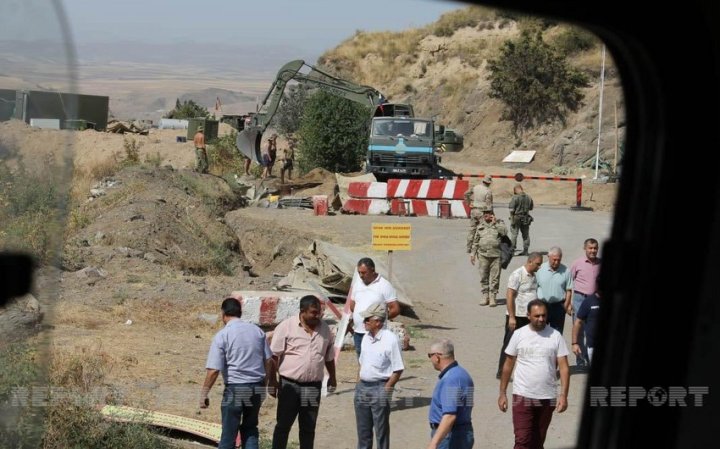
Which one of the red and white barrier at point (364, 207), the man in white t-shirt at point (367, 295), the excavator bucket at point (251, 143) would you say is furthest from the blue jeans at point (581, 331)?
the excavator bucket at point (251, 143)

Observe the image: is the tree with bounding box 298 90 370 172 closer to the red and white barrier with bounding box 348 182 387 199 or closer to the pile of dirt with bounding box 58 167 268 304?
the pile of dirt with bounding box 58 167 268 304

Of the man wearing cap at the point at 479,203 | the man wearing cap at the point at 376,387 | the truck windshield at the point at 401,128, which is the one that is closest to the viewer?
the man wearing cap at the point at 376,387

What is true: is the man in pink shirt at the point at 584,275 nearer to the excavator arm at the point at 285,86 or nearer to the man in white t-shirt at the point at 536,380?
the man in white t-shirt at the point at 536,380

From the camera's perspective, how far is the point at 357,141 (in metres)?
47.6

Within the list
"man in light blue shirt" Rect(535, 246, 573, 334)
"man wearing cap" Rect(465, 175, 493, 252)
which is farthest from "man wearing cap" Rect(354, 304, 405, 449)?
"man wearing cap" Rect(465, 175, 493, 252)

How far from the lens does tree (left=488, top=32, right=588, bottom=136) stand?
191ft

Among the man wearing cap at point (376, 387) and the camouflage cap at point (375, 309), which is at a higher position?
the camouflage cap at point (375, 309)

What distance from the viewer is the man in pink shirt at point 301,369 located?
9938mm

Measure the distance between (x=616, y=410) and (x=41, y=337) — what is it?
1.40 meters

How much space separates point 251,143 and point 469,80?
28.0 m

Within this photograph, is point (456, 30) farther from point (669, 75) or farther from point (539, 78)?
point (669, 75)

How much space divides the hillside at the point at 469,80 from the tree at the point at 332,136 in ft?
26.7

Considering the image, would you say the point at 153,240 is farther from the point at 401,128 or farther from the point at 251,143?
the point at 251,143

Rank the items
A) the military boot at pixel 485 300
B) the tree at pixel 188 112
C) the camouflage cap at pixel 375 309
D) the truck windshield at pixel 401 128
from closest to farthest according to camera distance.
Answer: the camouflage cap at pixel 375 309 → the military boot at pixel 485 300 → the truck windshield at pixel 401 128 → the tree at pixel 188 112
